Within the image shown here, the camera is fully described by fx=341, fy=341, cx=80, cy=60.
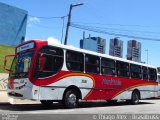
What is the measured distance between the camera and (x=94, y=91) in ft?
59.6

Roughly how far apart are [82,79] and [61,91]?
1.71m

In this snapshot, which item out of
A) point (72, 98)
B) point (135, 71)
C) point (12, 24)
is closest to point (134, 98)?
point (135, 71)

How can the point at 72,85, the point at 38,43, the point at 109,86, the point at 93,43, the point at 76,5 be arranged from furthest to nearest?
the point at 93,43 < the point at 76,5 < the point at 109,86 < the point at 72,85 < the point at 38,43

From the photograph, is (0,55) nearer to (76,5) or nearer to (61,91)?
(76,5)

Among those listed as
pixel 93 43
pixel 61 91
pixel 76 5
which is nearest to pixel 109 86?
pixel 61 91

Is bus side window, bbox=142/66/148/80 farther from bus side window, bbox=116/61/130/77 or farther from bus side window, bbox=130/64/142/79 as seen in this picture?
bus side window, bbox=116/61/130/77

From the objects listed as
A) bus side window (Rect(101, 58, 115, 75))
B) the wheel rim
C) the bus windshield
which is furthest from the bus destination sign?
bus side window (Rect(101, 58, 115, 75))

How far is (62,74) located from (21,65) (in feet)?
6.34

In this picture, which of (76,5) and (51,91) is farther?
(76,5)

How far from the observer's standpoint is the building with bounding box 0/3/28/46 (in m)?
35.7

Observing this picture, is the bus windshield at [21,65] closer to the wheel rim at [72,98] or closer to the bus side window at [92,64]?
the wheel rim at [72,98]

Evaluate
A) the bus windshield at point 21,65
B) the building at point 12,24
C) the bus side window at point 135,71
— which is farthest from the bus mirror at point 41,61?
the building at point 12,24

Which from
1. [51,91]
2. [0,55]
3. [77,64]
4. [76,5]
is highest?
[76,5]

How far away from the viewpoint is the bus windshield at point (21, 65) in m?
15.0
